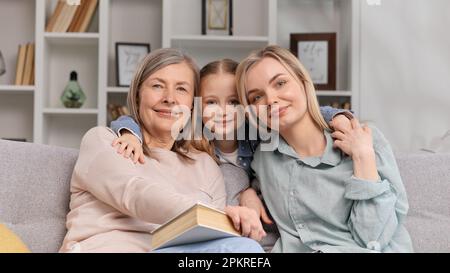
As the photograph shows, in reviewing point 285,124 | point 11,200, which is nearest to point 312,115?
point 285,124

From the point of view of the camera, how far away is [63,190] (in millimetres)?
1568

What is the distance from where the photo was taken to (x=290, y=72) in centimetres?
157

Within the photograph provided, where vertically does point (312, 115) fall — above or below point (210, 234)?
above

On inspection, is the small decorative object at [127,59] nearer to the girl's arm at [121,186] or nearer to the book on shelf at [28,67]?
the book on shelf at [28,67]

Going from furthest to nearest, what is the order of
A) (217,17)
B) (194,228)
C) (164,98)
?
(217,17) → (164,98) → (194,228)

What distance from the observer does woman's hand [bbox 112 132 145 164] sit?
1405 mm

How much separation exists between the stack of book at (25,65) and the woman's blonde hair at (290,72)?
1998 mm

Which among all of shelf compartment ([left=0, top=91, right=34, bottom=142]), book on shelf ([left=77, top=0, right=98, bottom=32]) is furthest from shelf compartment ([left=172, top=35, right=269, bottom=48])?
shelf compartment ([left=0, top=91, right=34, bottom=142])

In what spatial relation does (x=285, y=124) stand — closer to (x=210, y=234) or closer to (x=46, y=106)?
(x=210, y=234)

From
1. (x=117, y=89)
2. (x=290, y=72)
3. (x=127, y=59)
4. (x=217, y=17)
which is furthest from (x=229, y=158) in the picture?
(x=217, y=17)

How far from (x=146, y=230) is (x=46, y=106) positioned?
213 centimetres

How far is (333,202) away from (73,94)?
2154mm

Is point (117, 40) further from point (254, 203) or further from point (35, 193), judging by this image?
point (254, 203)

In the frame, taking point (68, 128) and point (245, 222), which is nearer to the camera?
point (245, 222)
